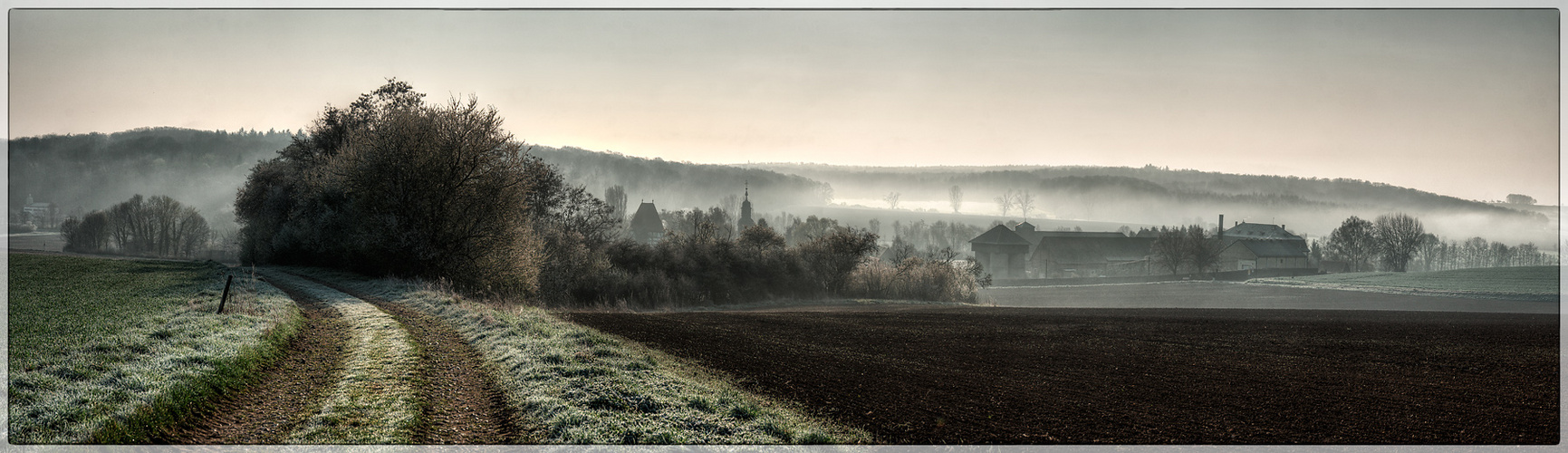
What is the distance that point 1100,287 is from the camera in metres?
64.1

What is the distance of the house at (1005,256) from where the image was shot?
86688mm

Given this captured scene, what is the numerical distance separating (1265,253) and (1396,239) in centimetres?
1993

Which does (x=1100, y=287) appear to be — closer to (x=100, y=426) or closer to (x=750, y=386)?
(x=750, y=386)

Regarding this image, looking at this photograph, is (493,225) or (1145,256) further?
(1145,256)

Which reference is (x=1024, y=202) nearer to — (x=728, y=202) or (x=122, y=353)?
(x=728, y=202)

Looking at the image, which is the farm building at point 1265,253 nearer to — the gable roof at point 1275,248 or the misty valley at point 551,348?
the gable roof at point 1275,248

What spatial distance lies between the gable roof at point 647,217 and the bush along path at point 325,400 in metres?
97.4

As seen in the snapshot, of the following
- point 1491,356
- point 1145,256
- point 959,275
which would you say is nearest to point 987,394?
point 1491,356

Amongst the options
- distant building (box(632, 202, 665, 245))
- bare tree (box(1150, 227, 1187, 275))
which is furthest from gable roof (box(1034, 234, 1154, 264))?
distant building (box(632, 202, 665, 245))

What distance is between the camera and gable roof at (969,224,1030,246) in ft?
287

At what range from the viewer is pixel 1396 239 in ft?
192

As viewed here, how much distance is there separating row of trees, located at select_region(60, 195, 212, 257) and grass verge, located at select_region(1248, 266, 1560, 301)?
6291 centimetres

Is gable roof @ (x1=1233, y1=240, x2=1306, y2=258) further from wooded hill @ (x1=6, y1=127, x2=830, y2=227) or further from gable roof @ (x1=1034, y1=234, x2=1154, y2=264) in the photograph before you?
wooded hill @ (x1=6, y1=127, x2=830, y2=227)

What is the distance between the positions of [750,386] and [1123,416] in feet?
15.0
